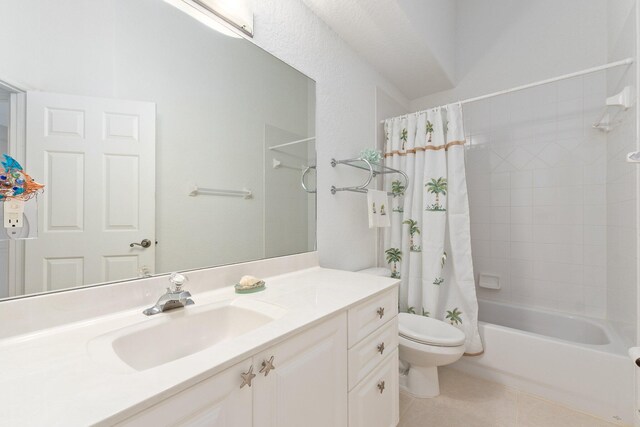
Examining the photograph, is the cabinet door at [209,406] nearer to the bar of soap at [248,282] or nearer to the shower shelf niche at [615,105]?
the bar of soap at [248,282]

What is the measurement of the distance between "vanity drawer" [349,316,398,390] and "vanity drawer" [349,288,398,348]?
0.03m

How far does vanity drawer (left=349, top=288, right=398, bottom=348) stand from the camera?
3.12ft

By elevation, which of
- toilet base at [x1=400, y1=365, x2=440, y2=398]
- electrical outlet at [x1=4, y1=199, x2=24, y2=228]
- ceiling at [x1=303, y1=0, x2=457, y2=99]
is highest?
ceiling at [x1=303, y1=0, x2=457, y2=99]

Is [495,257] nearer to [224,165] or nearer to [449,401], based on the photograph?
[449,401]

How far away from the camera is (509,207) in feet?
7.40

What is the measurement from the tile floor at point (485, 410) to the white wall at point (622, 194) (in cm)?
52

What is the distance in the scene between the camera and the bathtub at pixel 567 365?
1.37m

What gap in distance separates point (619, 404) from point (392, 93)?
2410 millimetres

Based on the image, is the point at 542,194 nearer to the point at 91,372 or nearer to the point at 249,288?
the point at 249,288

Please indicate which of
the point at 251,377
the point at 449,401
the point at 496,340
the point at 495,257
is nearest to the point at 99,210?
the point at 251,377

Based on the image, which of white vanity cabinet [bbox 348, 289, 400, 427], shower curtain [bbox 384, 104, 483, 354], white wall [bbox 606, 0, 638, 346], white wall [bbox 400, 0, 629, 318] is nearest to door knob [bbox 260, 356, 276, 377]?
white vanity cabinet [bbox 348, 289, 400, 427]

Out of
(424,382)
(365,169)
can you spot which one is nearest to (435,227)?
(365,169)

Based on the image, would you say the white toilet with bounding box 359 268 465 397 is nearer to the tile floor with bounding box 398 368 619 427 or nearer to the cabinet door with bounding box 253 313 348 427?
the tile floor with bounding box 398 368 619 427

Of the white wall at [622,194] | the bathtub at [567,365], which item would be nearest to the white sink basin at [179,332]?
the bathtub at [567,365]
